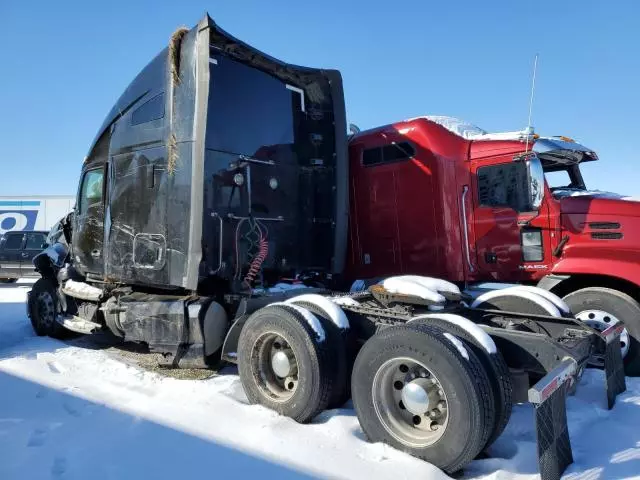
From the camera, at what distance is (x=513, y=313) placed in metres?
4.17

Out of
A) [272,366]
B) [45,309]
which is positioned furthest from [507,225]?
[45,309]

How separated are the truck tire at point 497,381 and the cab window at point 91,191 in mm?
5044

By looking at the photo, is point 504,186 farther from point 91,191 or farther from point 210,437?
point 91,191

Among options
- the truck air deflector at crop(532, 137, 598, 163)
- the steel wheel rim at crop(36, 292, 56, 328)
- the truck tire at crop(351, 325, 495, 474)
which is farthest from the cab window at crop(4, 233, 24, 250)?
the truck air deflector at crop(532, 137, 598, 163)

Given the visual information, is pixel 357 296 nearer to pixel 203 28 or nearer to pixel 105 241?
pixel 203 28

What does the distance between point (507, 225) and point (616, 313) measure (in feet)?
4.67

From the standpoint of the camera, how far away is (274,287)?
17.9 feet

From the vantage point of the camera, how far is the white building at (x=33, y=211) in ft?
71.8

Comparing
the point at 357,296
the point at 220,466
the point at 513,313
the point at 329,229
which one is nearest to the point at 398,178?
the point at 329,229

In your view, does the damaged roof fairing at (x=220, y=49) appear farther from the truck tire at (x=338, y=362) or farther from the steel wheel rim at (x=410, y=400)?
the steel wheel rim at (x=410, y=400)

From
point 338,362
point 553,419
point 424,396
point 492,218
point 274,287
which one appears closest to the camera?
point 553,419

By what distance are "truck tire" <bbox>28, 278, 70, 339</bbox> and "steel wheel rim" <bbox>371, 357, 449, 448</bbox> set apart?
18.6 feet

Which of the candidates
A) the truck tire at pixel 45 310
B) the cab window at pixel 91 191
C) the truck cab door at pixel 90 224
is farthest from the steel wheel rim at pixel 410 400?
the truck tire at pixel 45 310

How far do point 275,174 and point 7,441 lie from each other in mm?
3561
